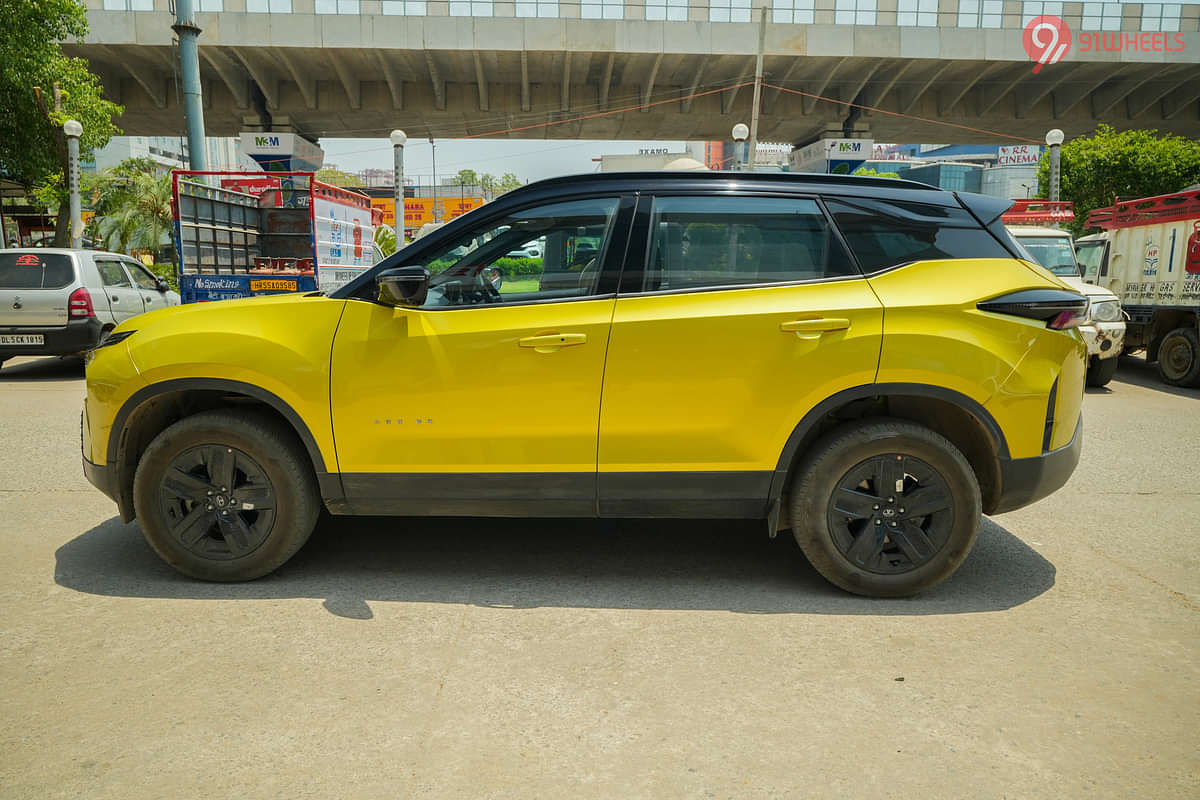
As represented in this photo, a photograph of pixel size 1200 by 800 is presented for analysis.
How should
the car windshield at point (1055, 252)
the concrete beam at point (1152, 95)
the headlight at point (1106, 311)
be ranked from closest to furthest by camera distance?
the headlight at point (1106, 311) → the car windshield at point (1055, 252) → the concrete beam at point (1152, 95)

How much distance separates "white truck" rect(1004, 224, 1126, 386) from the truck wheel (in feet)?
2.88

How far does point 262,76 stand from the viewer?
32219 millimetres

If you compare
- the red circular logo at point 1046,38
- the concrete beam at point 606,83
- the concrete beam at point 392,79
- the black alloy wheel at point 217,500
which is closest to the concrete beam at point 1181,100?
the red circular logo at point 1046,38

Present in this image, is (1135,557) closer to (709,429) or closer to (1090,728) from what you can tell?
(1090,728)

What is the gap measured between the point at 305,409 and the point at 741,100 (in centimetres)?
3407

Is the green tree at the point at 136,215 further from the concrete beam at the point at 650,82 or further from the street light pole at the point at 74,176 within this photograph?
the concrete beam at the point at 650,82

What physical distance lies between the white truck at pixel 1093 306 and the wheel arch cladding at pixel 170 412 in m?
8.67

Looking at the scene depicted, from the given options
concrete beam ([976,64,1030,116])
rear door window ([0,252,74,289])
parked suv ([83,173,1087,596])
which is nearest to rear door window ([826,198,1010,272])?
parked suv ([83,173,1087,596])

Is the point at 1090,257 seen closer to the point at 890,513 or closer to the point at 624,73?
the point at 890,513

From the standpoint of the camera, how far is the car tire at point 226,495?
3943 mm

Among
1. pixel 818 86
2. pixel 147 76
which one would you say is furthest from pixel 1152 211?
pixel 147 76

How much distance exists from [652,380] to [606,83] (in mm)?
31885

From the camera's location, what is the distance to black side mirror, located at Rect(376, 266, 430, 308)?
3668 mm

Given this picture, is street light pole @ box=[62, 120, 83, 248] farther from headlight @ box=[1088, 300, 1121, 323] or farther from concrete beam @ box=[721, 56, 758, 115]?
concrete beam @ box=[721, 56, 758, 115]
